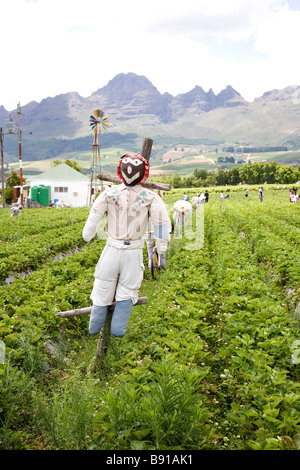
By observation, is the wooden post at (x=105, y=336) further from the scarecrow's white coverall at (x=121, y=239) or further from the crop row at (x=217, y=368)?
the crop row at (x=217, y=368)

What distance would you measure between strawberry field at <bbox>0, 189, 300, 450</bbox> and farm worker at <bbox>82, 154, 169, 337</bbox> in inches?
21.6

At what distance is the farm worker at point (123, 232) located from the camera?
413 centimetres

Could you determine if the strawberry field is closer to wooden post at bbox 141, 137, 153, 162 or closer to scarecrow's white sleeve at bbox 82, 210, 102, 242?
scarecrow's white sleeve at bbox 82, 210, 102, 242

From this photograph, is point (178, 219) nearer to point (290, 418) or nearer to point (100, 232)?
point (100, 232)

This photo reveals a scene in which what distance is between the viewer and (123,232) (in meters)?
4.11

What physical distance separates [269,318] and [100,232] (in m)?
2.45

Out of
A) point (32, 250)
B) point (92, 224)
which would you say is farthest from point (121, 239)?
point (32, 250)

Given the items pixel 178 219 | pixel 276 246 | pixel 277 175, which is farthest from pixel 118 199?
pixel 277 175

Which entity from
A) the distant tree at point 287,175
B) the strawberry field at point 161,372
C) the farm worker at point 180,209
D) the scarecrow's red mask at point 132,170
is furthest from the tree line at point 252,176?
the scarecrow's red mask at point 132,170

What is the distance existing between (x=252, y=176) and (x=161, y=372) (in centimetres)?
10510

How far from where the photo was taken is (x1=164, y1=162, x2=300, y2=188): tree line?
95619mm

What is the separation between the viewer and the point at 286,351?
3980mm

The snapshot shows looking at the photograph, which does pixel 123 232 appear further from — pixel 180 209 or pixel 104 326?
pixel 180 209

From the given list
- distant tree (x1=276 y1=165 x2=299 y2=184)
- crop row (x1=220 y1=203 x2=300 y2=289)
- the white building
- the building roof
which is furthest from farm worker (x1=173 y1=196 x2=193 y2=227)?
distant tree (x1=276 y1=165 x2=299 y2=184)
